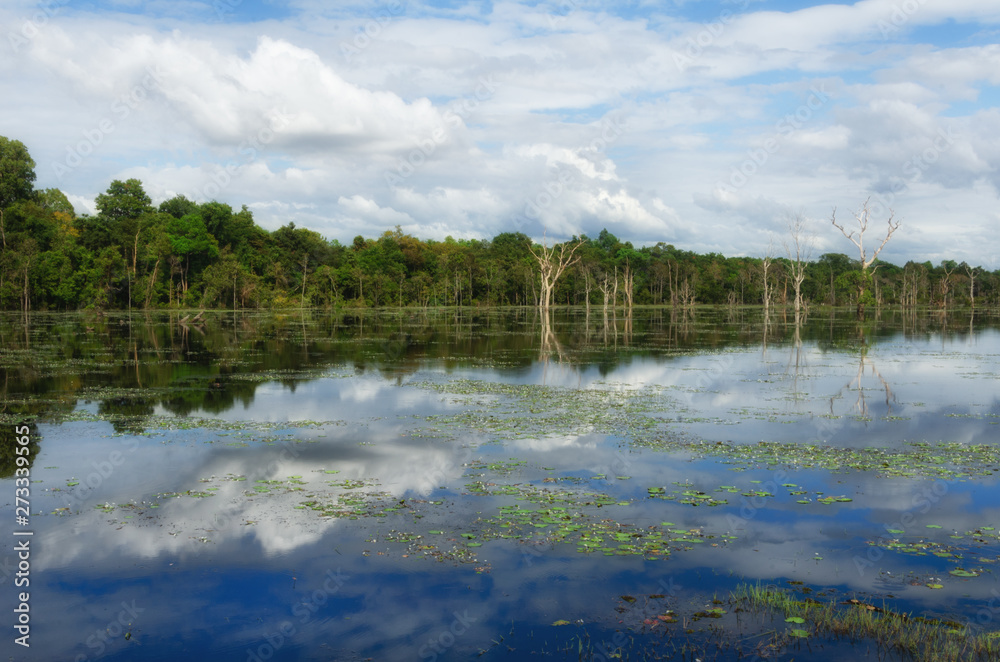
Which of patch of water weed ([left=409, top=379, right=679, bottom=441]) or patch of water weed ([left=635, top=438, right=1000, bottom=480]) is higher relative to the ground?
patch of water weed ([left=409, top=379, right=679, bottom=441])

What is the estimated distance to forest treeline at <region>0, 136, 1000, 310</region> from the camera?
73562 mm

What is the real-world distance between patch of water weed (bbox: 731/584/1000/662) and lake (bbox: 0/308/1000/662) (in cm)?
3

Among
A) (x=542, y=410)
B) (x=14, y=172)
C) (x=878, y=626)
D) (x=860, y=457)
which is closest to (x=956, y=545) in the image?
(x=878, y=626)

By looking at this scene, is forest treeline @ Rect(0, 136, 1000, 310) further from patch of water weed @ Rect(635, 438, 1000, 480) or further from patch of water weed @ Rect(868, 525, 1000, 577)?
patch of water weed @ Rect(868, 525, 1000, 577)

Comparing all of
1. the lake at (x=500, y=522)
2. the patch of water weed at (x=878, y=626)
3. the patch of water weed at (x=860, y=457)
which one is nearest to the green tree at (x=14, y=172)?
the lake at (x=500, y=522)

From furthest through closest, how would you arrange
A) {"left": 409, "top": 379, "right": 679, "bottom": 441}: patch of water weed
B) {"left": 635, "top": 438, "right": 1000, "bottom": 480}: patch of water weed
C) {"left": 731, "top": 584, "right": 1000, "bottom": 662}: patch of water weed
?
{"left": 409, "top": 379, "right": 679, "bottom": 441}: patch of water weed
{"left": 635, "top": 438, "right": 1000, "bottom": 480}: patch of water weed
{"left": 731, "top": 584, "right": 1000, "bottom": 662}: patch of water weed

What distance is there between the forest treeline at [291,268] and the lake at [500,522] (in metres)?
66.2

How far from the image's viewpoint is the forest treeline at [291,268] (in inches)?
2896

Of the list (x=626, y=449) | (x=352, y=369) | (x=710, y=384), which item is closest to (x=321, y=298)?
(x=352, y=369)

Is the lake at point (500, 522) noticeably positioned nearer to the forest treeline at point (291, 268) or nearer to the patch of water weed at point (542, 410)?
the patch of water weed at point (542, 410)

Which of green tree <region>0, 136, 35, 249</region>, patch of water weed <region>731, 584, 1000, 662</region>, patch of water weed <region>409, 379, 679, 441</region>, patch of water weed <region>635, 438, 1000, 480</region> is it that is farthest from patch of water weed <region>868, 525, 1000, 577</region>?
green tree <region>0, 136, 35, 249</region>

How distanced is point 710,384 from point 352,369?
1093 centimetres

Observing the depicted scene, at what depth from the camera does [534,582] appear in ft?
20.8

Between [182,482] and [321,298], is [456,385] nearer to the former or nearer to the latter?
[182,482]
